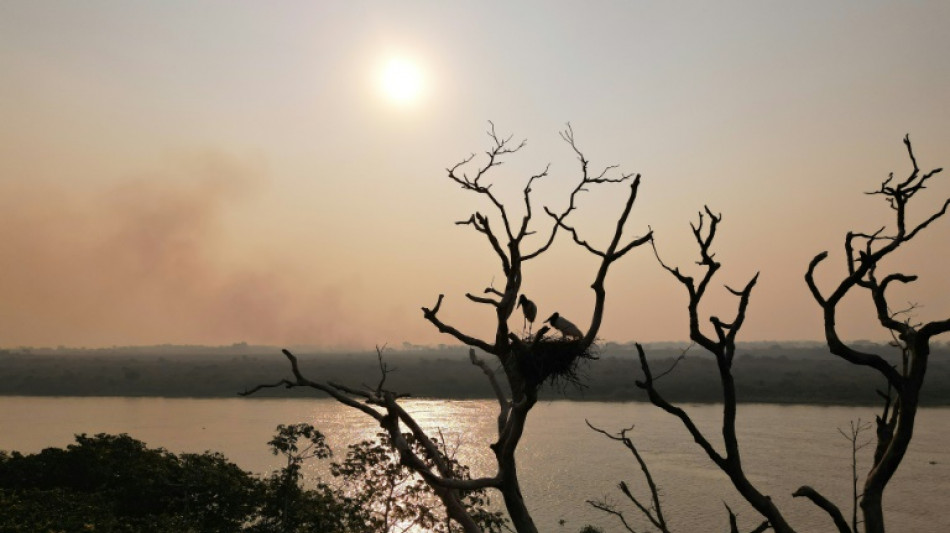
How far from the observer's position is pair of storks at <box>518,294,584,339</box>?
896 centimetres

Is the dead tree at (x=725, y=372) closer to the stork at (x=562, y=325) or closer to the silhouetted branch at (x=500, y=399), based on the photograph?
the silhouetted branch at (x=500, y=399)

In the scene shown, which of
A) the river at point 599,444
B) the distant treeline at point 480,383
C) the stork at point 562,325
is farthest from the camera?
the distant treeline at point 480,383

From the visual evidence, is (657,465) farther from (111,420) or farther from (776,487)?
(111,420)

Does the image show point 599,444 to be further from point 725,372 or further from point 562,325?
point 725,372

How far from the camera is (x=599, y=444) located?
4428 cm

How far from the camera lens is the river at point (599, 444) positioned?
28.7 m

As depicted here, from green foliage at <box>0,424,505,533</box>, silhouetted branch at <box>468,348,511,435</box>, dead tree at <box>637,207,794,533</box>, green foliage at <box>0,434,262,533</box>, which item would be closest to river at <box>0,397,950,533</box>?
green foliage at <box>0,424,505,533</box>

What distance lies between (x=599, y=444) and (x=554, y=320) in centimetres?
3703

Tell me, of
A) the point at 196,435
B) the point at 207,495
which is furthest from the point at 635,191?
the point at 196,435

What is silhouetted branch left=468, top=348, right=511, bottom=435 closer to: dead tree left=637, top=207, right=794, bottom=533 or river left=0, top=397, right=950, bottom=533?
dead tree left=637, top=207, right=794, bottom=533

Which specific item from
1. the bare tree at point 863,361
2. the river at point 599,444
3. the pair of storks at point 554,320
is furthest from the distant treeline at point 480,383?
the bare tree at point 863,361

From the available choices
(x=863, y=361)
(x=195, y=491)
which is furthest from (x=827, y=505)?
(x=195, y=491)

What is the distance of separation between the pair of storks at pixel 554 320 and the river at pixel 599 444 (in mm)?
12660

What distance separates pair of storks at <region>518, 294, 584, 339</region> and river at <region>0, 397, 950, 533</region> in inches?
498
